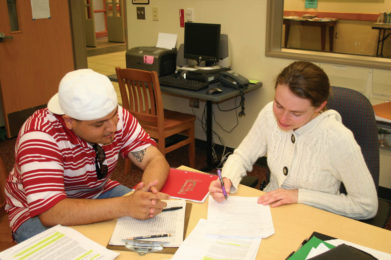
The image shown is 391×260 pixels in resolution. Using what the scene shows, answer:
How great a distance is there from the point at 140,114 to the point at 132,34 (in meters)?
1.33

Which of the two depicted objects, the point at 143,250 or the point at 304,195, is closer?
the point at 143,250

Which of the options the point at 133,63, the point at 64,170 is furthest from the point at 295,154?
the point at 133,63

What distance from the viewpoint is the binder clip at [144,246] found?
1.17 m

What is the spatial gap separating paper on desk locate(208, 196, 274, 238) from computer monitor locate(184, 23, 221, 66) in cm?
198

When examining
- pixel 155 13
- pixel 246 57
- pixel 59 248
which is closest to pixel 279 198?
pixel 59 248

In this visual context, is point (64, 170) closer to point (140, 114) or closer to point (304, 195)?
point (304, 195)

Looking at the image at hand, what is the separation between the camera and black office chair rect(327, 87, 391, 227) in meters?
1.51

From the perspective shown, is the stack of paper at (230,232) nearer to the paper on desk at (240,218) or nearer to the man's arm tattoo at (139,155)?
the paper on desk at (240,218)

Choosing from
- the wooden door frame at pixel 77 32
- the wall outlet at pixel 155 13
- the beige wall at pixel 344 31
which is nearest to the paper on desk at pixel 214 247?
the wall outlet at pixel 155 13

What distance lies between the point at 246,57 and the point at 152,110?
3.09 feet

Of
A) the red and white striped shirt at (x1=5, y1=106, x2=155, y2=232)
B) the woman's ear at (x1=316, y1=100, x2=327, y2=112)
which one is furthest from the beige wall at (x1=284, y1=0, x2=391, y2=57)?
the red and white striped shirt at (x1=5, y1=106, x2=155, y2=232)

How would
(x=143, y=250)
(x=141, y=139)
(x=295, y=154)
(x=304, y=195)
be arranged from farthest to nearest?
(x=141, y=139) → (x=295, y=154) → (x=304, y=195) → (x=143, y=250)

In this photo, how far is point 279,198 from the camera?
1407mm

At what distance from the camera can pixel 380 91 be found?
2713mm
